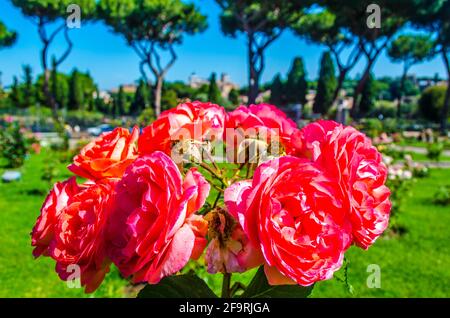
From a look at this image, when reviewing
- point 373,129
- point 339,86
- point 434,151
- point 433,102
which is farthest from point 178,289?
point 433,102

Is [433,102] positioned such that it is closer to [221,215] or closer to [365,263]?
[365,263]

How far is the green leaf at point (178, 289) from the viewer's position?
61 cm

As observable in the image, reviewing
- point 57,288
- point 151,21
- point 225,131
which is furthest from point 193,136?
point 151,21

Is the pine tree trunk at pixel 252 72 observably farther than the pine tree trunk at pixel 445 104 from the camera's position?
No

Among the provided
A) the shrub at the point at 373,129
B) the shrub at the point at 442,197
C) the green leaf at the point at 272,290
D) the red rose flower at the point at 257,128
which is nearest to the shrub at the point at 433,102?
the shrub at the point at 373,129

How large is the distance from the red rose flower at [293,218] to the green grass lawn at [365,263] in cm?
202

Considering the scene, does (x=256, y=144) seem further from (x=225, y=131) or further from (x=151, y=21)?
(x=151, y=21)

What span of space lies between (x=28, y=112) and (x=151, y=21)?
1105 centimetres

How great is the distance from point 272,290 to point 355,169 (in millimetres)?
196

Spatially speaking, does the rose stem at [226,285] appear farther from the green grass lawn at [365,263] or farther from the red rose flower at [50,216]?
the green grass lawn at [365,263]

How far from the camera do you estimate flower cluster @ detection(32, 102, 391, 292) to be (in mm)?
499

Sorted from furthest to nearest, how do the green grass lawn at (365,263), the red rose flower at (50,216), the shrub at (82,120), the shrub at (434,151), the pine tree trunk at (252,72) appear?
the shrub at (82,120), the pine tree trunk at (252,72), the shrub at (434,151), the green grass lawn at (365,263), the red rose flower at (50,216)

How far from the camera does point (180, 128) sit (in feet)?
A: 2.13

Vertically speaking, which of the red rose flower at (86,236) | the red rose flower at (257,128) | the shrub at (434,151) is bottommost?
the shrub at (434,151)
